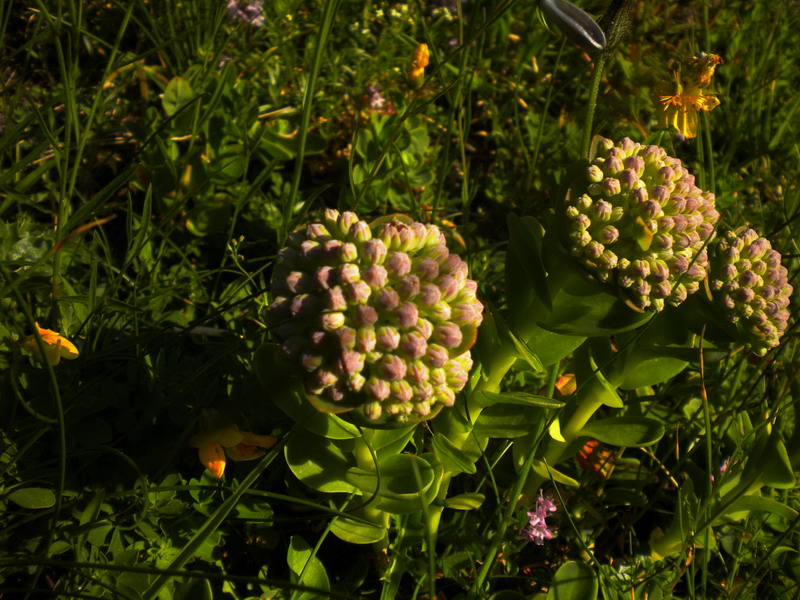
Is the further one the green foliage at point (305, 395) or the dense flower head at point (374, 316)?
the green foliage at point (305, 395)

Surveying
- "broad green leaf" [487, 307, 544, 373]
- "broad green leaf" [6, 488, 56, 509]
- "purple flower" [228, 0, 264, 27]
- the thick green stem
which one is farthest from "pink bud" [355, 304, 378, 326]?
"purple flower" [228, 0, 264, 27]

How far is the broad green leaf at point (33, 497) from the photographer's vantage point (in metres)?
1.78

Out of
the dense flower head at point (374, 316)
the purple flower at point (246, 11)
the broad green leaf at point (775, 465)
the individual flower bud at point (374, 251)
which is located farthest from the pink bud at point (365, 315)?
the purple flower at point (246, 11)

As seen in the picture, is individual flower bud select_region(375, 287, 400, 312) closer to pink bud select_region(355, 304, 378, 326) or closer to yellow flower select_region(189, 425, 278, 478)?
pink bud select_region(355, 304, 378, 326)

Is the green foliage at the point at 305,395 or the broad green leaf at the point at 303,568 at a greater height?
the green foliage at the point at 305,395

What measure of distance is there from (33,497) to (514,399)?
132 cm

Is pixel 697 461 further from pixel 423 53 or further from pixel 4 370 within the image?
pixel 4 370

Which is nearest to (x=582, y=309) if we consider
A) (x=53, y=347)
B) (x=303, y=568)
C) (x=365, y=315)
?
(x=365, y=315)

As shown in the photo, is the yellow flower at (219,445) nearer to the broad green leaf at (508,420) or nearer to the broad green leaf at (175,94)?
the broad green leaf at (508,420)

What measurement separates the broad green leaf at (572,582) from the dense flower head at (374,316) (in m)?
0.74

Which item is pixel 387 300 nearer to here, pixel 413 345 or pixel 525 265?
pixel 413 345

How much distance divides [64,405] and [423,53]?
197 cm

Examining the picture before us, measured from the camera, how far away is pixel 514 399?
5.99 feet

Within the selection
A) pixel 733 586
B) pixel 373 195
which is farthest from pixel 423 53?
pixel 733 586
